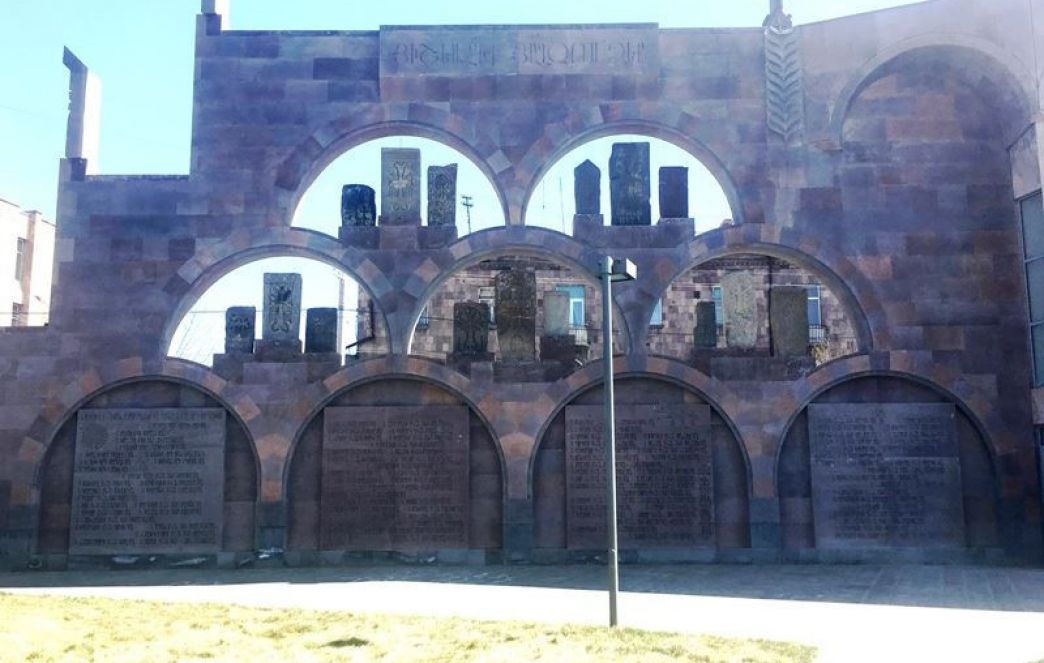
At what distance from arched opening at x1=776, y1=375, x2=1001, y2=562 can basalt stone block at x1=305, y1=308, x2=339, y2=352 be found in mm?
8931

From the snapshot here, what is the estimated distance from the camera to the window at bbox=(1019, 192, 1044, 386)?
1702cm

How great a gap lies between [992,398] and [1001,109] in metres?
5.87

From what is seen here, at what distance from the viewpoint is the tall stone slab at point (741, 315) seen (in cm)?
1753

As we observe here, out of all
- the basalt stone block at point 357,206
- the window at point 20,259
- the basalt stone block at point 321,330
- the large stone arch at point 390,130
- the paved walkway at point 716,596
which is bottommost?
the paved walkway at point 716,596

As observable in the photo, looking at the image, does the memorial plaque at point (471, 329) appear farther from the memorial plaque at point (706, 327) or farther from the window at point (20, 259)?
the window at point (20, 259)

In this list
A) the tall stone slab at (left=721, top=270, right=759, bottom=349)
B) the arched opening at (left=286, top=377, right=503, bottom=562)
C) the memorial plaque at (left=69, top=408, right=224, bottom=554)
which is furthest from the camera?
the tall stone slab at (left=721, top=270, right=759, bottom=349)

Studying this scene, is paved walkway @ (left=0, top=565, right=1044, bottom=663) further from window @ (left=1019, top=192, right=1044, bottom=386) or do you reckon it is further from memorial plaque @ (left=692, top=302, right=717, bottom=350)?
memorial plaque @ (left=692, top=302, right=717, bottom=350)

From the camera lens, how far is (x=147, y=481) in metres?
16.8

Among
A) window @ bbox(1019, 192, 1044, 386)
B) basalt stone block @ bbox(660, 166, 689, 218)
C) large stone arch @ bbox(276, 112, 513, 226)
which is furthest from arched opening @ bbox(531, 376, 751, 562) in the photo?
window @ bbox(1019, 192, 1044, 386)

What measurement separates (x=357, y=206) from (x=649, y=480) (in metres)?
7.90

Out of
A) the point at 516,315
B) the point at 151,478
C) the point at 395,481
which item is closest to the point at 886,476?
the point at 516,315

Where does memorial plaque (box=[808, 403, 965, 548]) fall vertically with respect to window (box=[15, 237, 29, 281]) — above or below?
below

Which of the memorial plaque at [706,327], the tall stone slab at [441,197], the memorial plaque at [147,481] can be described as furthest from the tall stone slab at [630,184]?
the memorial plaque at [147,481]

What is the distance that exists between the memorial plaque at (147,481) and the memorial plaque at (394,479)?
7.00 ft
